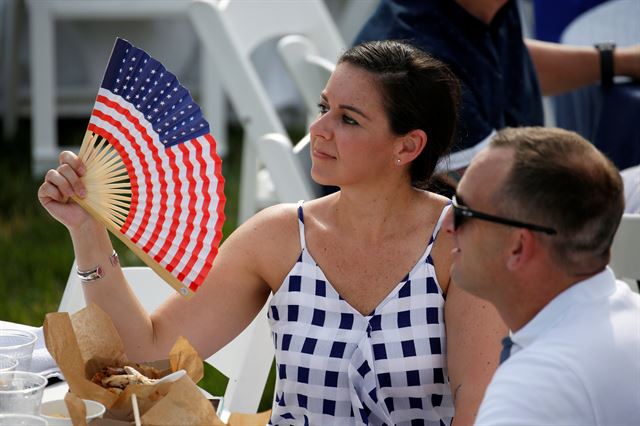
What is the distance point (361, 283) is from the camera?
2211mm

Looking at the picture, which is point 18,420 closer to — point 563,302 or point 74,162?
point 74,162

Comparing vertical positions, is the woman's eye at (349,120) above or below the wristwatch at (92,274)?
above

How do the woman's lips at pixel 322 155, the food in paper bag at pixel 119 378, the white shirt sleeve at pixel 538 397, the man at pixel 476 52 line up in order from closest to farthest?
the white shirt sleeve at pixel 538 397
the food in paper bag at pixel 119 378
the woman's lips at pixel 322 155
the man at pixel 476 52

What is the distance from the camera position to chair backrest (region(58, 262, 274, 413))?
8.00 feet

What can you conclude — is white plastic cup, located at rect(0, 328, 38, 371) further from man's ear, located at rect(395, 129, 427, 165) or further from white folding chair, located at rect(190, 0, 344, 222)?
white folding chair, located at rect(190, 0, 344, 222)

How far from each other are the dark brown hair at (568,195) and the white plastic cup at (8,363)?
0.78m

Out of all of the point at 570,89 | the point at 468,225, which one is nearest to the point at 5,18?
the point at 570,89

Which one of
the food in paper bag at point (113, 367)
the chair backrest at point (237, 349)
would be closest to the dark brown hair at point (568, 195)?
the food in paper bag at point (113, 367)

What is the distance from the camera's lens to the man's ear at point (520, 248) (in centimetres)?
151

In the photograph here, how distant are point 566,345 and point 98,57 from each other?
5.32 metres

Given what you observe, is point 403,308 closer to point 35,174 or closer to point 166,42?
point 35,174

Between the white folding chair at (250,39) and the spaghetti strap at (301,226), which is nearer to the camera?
the spaghetti strap at (301,226)

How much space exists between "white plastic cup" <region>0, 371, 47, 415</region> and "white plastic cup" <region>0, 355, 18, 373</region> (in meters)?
0.08

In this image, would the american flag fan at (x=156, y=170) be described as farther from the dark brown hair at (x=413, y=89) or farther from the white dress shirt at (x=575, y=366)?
the white dress shirt at (x=575, y=366)
